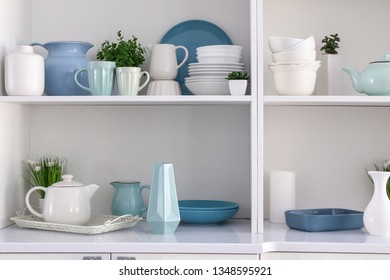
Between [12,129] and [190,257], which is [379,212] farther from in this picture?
[12,129]

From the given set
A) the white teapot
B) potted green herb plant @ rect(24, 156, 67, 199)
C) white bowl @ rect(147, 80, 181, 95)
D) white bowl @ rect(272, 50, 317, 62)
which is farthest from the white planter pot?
potted green herb plant @ rect(24, 156, 67, 199)

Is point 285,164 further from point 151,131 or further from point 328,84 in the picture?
point 151,131

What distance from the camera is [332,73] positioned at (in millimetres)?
2645

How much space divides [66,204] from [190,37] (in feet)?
2.74

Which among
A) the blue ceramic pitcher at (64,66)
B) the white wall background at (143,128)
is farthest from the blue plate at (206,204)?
the blue ceramic pitcher at (64,66)

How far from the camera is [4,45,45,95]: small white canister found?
8.05ft

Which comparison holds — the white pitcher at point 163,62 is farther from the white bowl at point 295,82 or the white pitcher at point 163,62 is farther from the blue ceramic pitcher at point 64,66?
the white bowl at point 295,82

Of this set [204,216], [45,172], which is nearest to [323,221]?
[204,216]

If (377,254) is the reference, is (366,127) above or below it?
above

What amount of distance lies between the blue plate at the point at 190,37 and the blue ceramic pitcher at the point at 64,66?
1.16ft

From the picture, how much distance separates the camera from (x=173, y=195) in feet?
7.89

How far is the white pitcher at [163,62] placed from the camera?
262 centimetres
